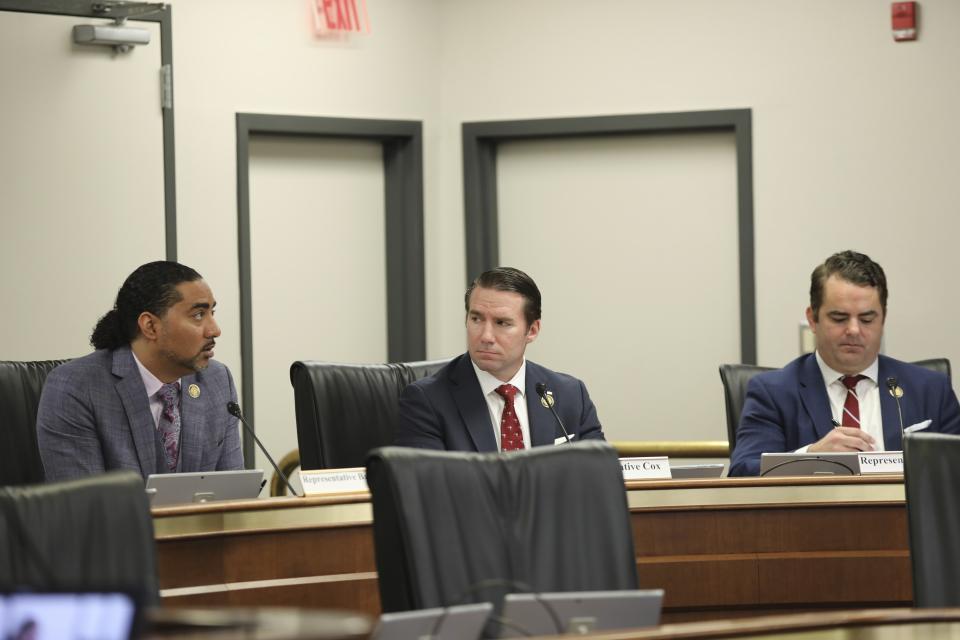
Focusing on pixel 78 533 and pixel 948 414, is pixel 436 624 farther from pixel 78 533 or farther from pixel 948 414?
pixel 948 414

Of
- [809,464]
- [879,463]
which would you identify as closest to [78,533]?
[809,464]

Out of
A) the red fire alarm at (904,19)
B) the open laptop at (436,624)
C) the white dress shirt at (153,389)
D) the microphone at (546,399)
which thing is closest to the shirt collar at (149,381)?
the white dress shirt at (153,389)

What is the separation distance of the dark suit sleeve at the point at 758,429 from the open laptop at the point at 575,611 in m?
1.86

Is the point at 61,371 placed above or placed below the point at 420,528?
above

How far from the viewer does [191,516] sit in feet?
9.95

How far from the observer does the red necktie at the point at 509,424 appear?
3.79 meters

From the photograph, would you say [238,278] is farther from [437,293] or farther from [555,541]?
[555,541]

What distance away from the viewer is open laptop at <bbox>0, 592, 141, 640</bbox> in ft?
4.51

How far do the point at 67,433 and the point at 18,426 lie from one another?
22 cm

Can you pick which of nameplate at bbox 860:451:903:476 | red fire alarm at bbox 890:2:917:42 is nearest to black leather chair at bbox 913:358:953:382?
nameplate at bbox 860:451:903:476

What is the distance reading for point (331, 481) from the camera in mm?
3303

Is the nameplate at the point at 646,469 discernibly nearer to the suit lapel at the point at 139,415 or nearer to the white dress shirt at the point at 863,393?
the white dress shirt at the point at 863,393

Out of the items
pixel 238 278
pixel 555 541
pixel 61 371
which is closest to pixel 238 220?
pixel 238 278

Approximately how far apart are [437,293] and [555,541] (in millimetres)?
3657
